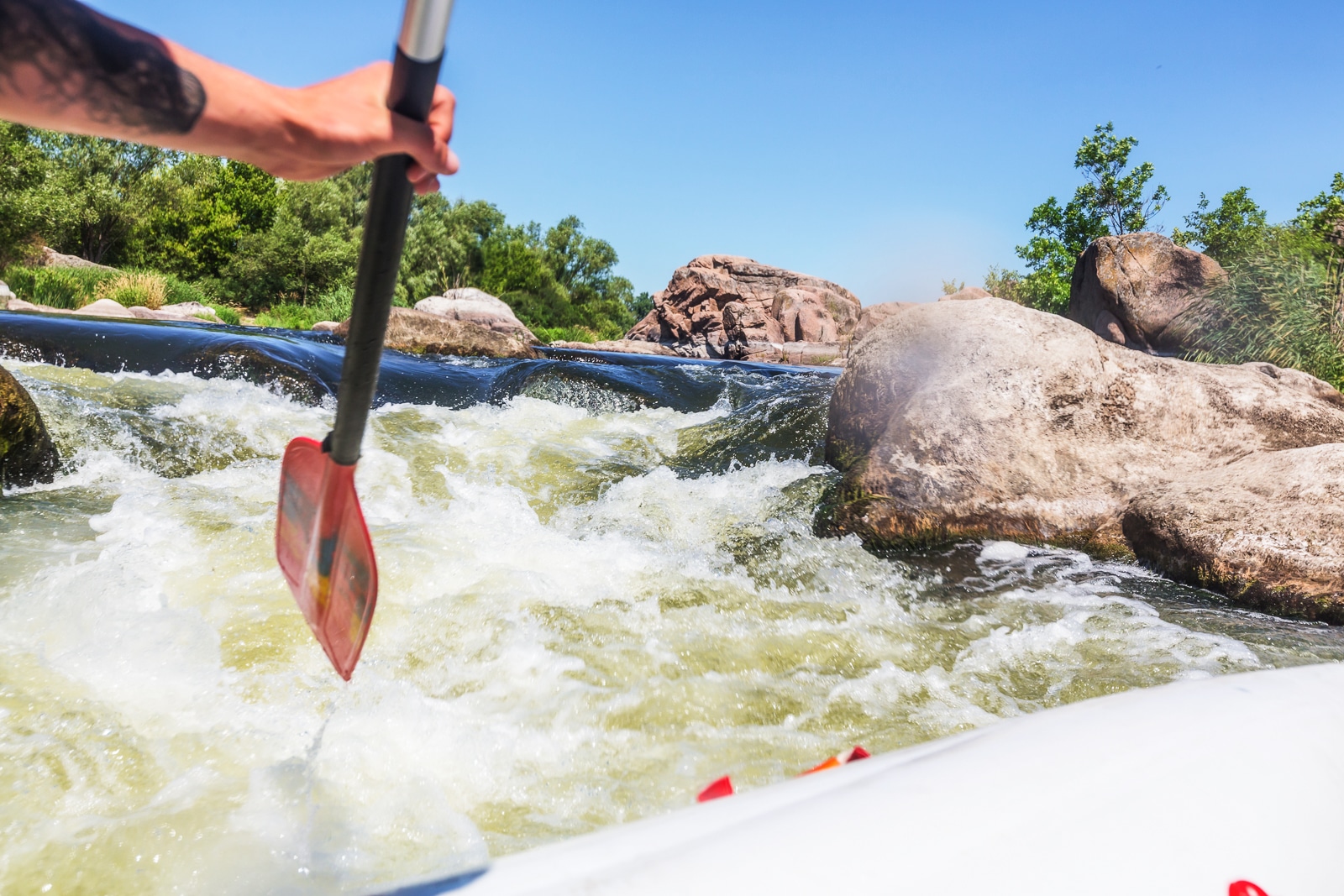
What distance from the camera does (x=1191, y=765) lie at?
1110mm

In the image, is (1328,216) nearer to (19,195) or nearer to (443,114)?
(443,114)

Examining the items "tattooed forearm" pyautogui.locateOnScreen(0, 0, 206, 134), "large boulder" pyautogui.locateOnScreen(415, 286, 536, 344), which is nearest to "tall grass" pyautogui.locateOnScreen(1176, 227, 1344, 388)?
"tattooed forearm" pyautogui.locateOnScreen(0, 0, 206, 134)

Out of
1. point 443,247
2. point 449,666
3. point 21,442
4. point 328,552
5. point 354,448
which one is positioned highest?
point 443,247

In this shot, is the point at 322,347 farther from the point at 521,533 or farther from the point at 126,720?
the point at 126,720

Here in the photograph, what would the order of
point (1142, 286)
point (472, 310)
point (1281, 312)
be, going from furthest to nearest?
point (472, 310), point (1142, 286), point (1281, 312)

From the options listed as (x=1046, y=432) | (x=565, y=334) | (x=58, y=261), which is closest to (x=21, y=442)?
(x=1046, y=432)

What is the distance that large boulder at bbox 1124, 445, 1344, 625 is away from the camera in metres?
3.17

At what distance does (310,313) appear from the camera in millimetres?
23641

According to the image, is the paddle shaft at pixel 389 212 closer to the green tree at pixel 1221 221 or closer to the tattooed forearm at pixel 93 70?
the tattooed forearm at pixel 93 70

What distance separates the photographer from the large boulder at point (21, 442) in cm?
350

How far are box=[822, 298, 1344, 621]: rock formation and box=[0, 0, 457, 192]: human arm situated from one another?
353cm

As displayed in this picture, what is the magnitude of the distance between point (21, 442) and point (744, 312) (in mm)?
33376

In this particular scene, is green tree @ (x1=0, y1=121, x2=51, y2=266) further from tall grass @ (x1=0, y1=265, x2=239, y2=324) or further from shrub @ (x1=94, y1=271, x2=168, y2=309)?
shrub @ (x1=94, y1=271, x2=168, y2=309)

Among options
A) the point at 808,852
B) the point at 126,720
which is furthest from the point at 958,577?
the point at 126,720
